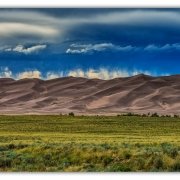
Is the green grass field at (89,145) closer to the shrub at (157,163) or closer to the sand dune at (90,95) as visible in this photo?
the shrub at (157,163)

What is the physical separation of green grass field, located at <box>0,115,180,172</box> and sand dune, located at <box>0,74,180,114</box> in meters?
0.14

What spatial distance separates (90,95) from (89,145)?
841 millimetres

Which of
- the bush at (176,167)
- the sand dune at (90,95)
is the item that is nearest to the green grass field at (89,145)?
the bush at (176,167)

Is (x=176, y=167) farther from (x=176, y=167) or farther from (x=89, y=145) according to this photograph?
(x=89, y=145)

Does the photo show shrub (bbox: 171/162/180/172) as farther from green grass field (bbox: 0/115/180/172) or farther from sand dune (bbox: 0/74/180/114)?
sand dune (bbox: 0/74/180/114)

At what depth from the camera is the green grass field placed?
603 inches

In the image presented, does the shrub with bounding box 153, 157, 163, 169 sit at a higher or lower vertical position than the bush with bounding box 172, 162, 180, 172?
higher

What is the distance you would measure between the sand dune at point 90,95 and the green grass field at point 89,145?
0.14m

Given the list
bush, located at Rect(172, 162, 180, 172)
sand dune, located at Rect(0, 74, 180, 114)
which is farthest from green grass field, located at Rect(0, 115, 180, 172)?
sand dune, located at Rect(0, 74, 180, 114)

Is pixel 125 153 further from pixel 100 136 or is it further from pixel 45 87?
pixel 45 87

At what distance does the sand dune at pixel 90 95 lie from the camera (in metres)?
15.7

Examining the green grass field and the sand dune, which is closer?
the green grass field

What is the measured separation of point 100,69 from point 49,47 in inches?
30.3

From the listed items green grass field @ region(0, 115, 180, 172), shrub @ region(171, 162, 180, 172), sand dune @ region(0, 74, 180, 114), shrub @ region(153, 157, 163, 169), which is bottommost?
shrub @ region(171, 162, 180, 172)
